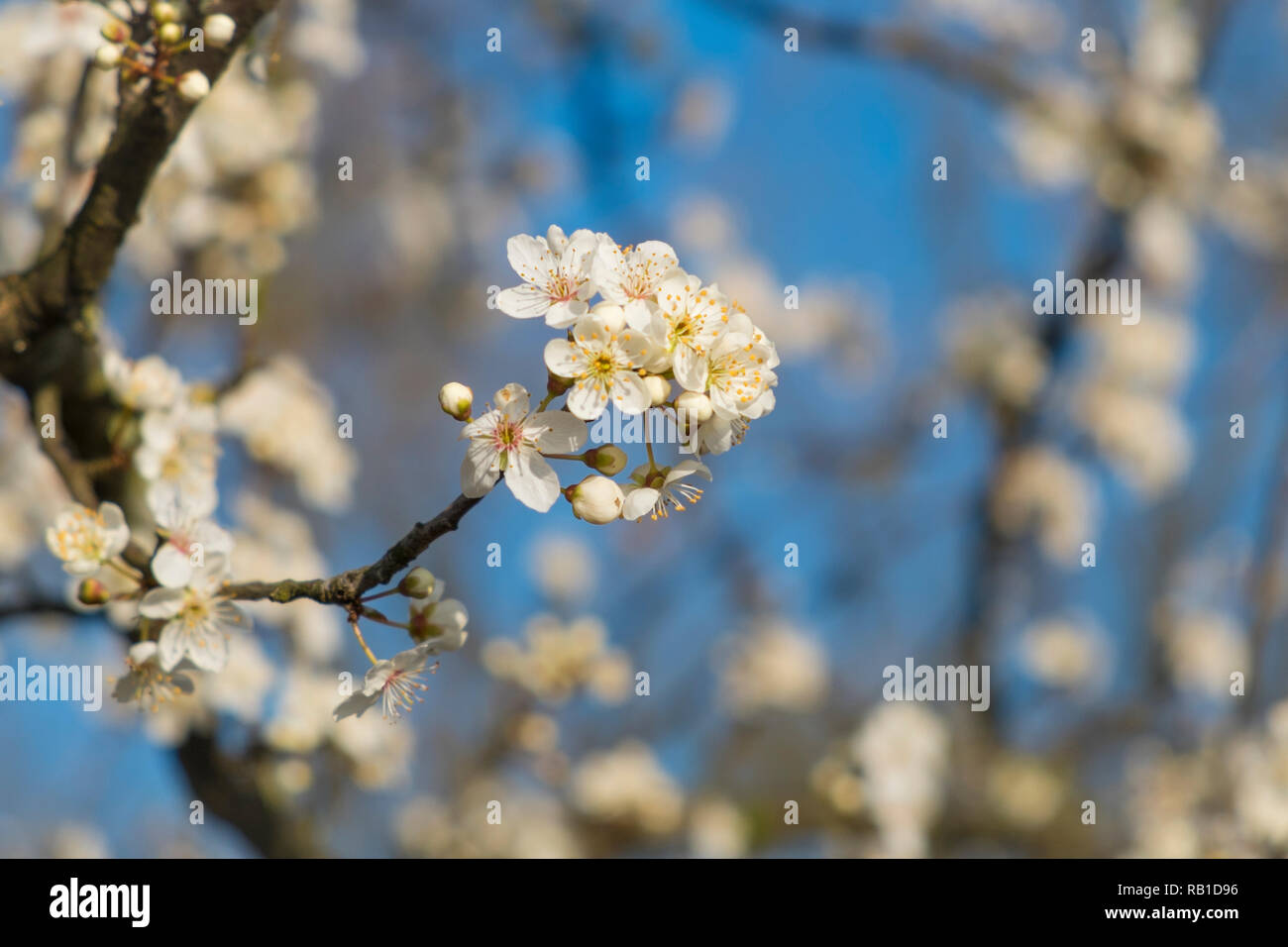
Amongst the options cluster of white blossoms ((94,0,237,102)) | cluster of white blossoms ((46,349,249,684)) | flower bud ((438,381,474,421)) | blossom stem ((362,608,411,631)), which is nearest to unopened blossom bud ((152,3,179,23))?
cluster of white blossoms ((94,0,237,102))

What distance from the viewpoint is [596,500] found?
3.26ft

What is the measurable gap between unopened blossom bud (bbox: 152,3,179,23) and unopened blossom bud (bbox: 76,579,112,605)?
76 cm

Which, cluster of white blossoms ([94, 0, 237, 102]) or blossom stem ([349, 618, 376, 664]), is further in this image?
cluster of white blossoms ([94, 0, 237, 102])

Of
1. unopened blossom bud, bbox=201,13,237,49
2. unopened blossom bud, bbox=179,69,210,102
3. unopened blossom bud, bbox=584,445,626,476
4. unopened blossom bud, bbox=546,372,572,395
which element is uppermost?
unopened blossom bud, bbox=201,13,237,49

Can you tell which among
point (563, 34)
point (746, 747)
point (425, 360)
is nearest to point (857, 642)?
point (746, 747)

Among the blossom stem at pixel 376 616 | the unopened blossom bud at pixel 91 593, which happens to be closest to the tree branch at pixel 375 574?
the blossom stem at pixel 376 616

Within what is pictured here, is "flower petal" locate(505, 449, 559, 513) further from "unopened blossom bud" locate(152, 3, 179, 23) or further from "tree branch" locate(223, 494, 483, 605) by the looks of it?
"unopened blossom bud" locate(152, 3, 179, 23)

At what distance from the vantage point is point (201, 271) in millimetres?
2461

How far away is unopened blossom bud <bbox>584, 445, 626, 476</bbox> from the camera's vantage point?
3.29ft

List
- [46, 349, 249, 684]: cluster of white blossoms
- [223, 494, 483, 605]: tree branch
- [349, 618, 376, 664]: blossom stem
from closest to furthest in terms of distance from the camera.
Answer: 1. [223, 494, 483, 605]: tree branch
2. [349, 618, 376, 664]: blossom stem
3. [46, 349, 249, 684]: cluster of white blossoms

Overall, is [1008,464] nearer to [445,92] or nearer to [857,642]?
[857,642]

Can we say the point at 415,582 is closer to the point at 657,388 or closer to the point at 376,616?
the point at 376,616

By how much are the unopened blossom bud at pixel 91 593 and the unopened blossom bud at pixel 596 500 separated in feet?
2.28

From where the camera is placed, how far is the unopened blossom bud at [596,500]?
993mm
